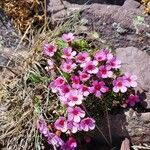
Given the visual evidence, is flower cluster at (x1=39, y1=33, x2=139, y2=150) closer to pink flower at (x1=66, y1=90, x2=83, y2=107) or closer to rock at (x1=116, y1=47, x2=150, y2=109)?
pink flower at (x1=66, y1=90, x2=83, y2=107)

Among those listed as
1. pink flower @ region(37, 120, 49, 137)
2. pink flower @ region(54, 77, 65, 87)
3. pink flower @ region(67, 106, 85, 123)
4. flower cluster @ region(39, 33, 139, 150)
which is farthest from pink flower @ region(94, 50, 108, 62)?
pink flower @ region(37, 120, 49, 137)

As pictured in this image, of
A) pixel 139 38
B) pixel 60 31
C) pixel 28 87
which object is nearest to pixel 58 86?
pixel 28 87

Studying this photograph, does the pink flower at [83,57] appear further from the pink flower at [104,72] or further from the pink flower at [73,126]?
the pink flower at [73,126]

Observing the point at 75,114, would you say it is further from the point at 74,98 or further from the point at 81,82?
the point at 81,82

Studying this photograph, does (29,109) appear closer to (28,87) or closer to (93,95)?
(28,87)

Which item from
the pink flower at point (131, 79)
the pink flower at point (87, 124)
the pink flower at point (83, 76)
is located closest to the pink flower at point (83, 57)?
the pink flower at point (83, 76)

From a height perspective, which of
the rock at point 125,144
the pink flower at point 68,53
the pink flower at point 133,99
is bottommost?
the rock at point 125,144
